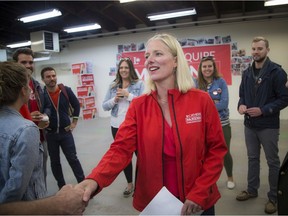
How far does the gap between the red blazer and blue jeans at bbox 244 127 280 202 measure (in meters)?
1.31

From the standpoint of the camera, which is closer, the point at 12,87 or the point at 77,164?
the point at 12,87

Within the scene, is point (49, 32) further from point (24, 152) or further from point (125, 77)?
point (24, 152)

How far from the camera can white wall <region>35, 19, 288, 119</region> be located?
282 inches

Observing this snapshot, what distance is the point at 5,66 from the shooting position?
4.06 ft

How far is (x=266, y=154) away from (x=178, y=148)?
5.26ft

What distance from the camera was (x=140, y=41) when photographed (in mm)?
8758

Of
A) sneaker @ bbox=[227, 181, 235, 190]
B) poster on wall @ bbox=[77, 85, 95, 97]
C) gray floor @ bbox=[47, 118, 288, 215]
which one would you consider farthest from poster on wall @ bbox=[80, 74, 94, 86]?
sneaker @ bbox=[227, 181, 235, 190]

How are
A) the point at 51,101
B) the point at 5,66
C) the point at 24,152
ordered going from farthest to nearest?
the point at 51,101 < the point at 5,66 < the point at 24,152

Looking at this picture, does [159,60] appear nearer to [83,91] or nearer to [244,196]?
[244,196]

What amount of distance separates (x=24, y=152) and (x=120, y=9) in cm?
677

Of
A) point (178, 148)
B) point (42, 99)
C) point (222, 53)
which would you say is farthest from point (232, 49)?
point (178, 148)

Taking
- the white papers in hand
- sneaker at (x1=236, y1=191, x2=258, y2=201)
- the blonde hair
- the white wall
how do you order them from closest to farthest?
the white papers in hand
the blonde hair
sneaker at (x1=236, y1=191, x2=258, y2=201)
the white wall

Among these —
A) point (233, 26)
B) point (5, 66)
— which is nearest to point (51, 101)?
point (5, 66)

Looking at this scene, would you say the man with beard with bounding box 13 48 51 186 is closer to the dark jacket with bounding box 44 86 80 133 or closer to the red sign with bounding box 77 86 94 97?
the dark jacket with bounding box 44 86 80 133
